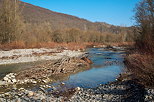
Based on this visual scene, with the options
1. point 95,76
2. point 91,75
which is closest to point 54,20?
point 91,75

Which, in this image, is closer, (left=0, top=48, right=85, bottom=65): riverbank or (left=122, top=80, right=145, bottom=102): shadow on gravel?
(left=122, top=80, right=145, bottom=102): shadow on gravel

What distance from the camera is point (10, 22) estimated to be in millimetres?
29906

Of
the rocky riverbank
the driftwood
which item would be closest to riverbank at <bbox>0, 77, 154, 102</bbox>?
the rocky riverbank

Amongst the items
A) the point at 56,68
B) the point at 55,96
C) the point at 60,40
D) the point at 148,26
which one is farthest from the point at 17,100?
the point at 60,40

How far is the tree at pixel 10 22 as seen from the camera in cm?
2939

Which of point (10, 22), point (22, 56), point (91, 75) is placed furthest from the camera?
point (10, 22)

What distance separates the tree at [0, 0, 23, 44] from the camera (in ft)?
96.4

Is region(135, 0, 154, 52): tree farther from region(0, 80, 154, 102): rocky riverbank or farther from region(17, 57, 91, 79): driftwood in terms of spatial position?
region(0, 80, 154, 102): rocky riverbank

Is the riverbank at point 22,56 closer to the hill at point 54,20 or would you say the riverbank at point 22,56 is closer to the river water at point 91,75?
the river water at point 91,75

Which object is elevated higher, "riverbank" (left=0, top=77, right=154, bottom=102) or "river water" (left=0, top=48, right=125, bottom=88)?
"riverbank" (left=0, top=77, right=154, bottom=102)

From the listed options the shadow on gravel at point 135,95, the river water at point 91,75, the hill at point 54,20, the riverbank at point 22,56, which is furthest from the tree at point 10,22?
the hill at point 54,20

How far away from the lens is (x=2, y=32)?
2931 cm

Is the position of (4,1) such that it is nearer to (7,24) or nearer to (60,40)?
(7,24)

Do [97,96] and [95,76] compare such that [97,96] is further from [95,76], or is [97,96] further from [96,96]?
[95,76]
